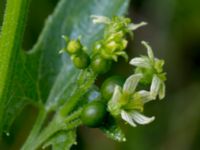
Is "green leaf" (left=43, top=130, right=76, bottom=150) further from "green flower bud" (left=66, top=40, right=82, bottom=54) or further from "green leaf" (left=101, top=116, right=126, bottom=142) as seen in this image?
"green flower bud" (left=66, top=40, right=82, bottom=54)

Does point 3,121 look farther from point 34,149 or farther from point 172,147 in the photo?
point 172,147

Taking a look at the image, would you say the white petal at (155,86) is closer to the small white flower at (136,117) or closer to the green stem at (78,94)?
the small white flower at (136,117)

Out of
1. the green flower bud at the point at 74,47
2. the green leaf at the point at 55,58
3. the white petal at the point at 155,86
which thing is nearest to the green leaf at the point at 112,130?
the white petal at the point at 155,86

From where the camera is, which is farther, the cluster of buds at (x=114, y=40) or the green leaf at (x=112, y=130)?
the cluster of buds at (x=114, y=40)

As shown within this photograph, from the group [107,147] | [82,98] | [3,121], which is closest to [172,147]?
[107,147]

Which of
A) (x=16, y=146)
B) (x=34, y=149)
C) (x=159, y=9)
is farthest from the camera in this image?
(x=159, y=9)

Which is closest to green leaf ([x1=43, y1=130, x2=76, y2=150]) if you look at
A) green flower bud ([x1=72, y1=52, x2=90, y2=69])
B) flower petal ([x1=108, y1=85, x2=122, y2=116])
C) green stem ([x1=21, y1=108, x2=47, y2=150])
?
green stem ([x1=21, y1=108, x2=47, y2=150])

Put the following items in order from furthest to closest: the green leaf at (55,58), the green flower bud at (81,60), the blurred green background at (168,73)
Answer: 1. the blurred green background at (168,73)
2. the green leaf at (55,58)
3. the green flower bud at (81,60)

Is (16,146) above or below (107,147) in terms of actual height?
above
